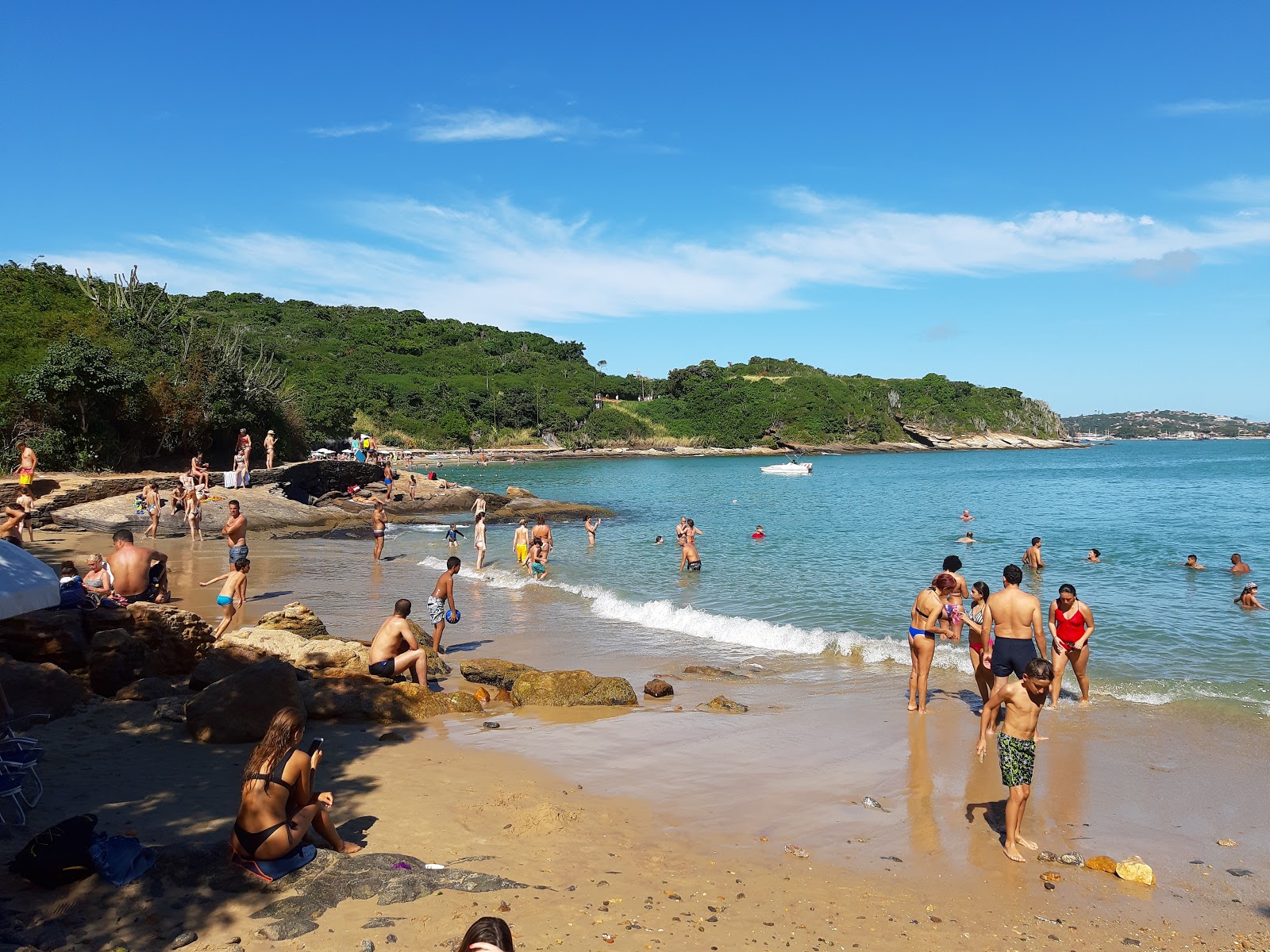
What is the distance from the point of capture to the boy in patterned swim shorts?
5.50 meters

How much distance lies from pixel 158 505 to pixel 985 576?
2162cm

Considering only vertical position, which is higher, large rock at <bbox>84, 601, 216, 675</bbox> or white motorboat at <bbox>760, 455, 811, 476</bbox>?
white motorboat at <bbox>760, 455, 811, 476</bbox>

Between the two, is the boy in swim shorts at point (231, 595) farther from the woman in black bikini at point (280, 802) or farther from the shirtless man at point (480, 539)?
the shirtless man at point (480, 539)

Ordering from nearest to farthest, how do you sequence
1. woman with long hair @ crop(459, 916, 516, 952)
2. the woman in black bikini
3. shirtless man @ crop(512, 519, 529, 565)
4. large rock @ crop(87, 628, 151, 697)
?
woman with long hair @ crop(459, 916, 516, 952)
the woman in black bikini
large rock @ crop(87, 628, 151, 697)
shirtless man @ crop(512, 519, 529, 565)

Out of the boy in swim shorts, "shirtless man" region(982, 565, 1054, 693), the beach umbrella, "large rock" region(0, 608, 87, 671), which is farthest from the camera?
the boy in swim shorts

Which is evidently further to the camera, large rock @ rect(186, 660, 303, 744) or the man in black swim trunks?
the man in black swim trunks

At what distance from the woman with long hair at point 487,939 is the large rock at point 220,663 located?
17.9 ft

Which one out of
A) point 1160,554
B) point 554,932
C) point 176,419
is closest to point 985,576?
point 1160,554

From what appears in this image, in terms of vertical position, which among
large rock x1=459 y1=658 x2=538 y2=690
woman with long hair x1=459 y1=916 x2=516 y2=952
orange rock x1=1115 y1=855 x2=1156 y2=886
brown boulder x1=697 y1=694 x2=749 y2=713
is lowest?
brown boulder x1=697 y1=694 x2=749 y2=713

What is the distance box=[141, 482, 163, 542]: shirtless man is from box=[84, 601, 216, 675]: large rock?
14.5 m

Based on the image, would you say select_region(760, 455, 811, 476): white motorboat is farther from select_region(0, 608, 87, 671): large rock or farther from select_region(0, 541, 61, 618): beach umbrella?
select_region(0, 541, 61, 618): beach umbrella

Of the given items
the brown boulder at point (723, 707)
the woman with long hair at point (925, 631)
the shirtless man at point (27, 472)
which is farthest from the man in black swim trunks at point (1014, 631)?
the shirtless man at point (27, 472)

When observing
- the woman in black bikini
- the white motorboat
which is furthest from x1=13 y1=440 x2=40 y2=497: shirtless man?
the white motorboat

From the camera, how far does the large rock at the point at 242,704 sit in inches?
260
